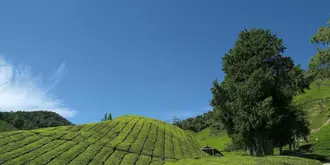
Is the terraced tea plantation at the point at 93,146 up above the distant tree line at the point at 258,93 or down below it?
below

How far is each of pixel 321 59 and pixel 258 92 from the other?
1385cm

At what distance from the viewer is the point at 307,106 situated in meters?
128

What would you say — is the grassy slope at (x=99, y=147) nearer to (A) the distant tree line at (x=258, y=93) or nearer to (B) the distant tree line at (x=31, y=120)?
(A) the distant tree line at (x=258, y=93)

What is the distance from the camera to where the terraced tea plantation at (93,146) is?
27438mm

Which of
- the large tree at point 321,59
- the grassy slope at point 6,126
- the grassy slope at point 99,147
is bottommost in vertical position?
the grassy slope at point 99,147

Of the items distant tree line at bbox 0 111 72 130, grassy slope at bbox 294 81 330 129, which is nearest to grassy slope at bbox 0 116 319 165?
distant tree line at bbox 0 111 72 130

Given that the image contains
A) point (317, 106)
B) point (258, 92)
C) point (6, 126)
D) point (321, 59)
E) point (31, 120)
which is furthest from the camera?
point (317, 106)

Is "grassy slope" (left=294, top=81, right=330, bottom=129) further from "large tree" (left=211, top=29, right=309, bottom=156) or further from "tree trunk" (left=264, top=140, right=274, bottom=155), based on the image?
"tree trunk" (left=264, top=140, right=274, bottom=155)

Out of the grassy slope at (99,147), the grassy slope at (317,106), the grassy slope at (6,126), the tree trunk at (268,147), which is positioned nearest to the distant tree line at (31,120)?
the grassy slope at (6,126)

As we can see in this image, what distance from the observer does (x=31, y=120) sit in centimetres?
12069

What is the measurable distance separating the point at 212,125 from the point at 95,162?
24.7m

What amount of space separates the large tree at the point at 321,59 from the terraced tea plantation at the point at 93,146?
18.4 metres

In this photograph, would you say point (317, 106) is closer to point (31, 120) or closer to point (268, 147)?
point (268, 147)

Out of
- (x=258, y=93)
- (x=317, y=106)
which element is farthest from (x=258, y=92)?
(x=317, y=106)
